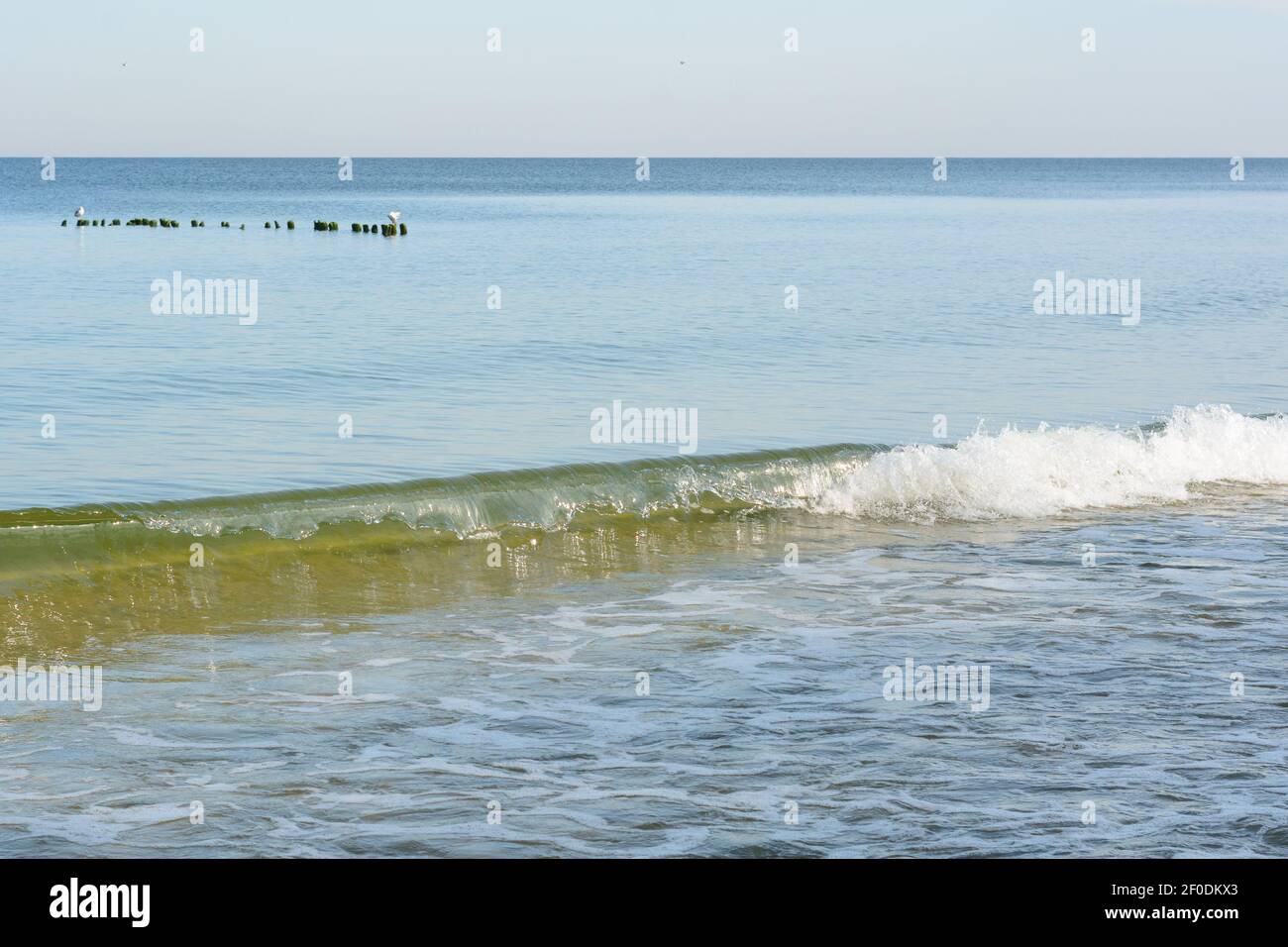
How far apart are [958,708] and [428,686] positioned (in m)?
3.44

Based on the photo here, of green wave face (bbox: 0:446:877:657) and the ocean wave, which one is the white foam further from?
green wave face (bbox: 0:446:877:657)

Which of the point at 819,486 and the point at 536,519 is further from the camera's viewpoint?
the point at 819,486

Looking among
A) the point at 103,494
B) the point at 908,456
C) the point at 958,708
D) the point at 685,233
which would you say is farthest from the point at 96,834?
the point at 685,233

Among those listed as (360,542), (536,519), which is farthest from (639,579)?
(360,542)

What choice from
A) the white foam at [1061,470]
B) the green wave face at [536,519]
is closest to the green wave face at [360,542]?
the green wave face at [536,519]

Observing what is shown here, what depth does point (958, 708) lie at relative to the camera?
902cm

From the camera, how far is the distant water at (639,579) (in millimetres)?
7438

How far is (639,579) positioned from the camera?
13.5m

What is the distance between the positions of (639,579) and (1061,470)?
6.65 m

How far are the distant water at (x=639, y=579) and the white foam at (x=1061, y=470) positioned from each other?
5cm

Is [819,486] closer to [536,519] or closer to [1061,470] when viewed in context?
[1061,470]
